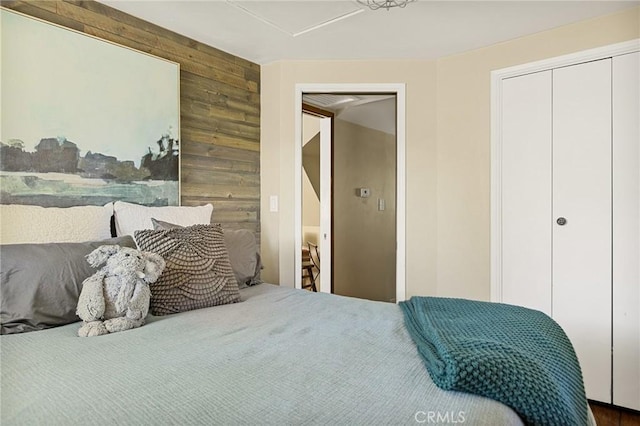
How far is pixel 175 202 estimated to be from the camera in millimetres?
2471

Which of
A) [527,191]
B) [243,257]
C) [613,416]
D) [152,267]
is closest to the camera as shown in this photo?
[152,267]

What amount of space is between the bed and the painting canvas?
2.73ft

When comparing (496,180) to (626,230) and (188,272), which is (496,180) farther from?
(188,272)

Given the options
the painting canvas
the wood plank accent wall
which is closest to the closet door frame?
the wood plank accent wall

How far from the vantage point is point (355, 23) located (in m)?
2.40

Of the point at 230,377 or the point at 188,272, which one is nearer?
the point at 230,377

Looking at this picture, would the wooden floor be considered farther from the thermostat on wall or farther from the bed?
the thermostat on wall

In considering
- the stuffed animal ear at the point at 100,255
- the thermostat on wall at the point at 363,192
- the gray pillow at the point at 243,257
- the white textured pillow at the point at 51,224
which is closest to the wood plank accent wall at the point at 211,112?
the gray pillow at the point at 243,257

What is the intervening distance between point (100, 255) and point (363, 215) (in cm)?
336

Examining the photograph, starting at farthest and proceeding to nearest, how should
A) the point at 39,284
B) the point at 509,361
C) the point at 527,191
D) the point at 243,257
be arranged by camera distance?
the point at 527,191, the point at 243,257, the point at 39,284, the point at 509,361

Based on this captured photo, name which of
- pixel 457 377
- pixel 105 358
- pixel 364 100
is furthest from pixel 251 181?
pixel 457 377

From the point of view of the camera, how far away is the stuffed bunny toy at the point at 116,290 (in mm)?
1374

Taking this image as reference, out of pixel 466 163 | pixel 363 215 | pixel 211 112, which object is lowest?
pixel 363 215

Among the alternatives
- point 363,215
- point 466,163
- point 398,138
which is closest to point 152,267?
point 398,138
